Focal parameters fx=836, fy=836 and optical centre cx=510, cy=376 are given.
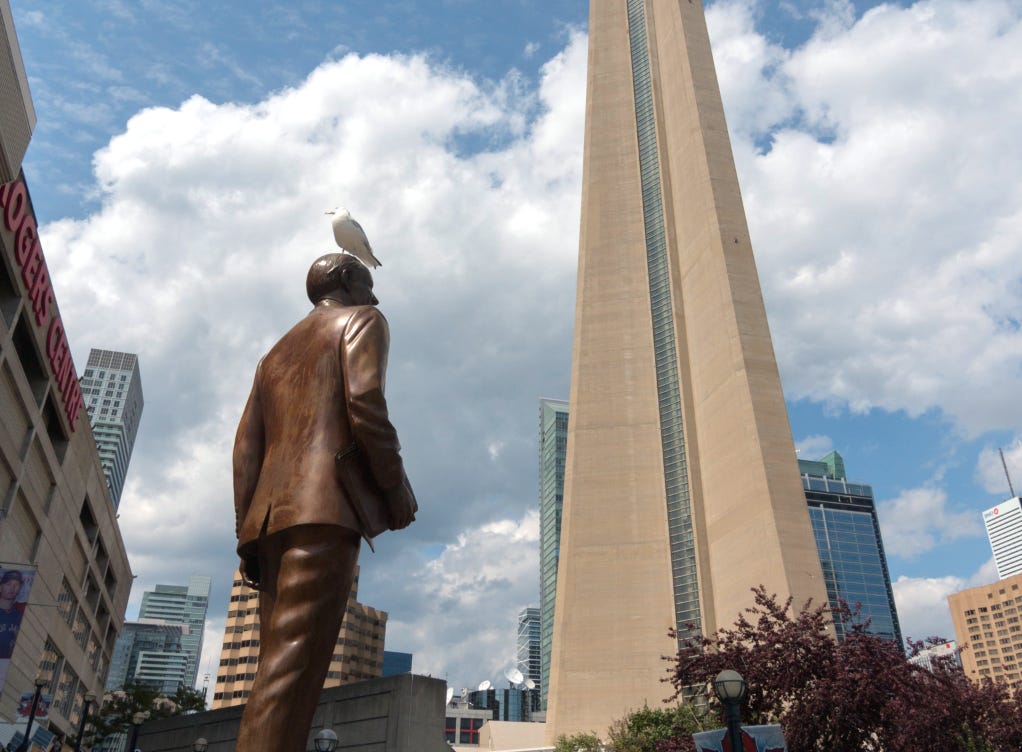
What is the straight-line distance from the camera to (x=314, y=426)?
5336 millimetres

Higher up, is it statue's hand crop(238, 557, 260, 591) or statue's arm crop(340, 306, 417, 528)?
statue's arm crop(340, 306, 417, 528)

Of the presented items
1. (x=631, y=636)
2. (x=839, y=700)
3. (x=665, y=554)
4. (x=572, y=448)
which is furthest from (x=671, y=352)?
(x=839, y=700)

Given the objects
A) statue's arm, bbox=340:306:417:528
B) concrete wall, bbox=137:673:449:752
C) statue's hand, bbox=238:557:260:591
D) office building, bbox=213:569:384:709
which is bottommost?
concrete wall, bbox=137:673:449:752

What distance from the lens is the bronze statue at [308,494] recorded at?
4.75 metres

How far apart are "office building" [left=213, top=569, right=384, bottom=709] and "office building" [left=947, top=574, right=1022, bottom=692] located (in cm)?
11677

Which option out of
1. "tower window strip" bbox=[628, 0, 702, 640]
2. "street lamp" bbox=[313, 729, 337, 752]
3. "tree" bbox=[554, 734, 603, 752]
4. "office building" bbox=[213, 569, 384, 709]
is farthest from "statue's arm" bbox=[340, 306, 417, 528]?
"office building" bbox=[213, 569, 384, 709]

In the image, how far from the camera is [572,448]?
57.8 m

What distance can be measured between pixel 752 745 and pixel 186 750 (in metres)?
8.63

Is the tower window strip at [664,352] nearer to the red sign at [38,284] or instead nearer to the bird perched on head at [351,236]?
the red sign at [38,284]

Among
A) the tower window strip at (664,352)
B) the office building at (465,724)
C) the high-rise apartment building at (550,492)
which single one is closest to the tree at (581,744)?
the tower window strip at (664,352)

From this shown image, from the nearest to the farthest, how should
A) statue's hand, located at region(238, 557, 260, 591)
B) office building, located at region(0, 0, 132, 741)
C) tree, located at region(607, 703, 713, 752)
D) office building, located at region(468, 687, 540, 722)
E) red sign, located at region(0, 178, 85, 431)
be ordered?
→ statue's hand, located at region(238, 557, 260, 591)
red sign, located at region(0, 178, 85, 431)
office building, located at region(0, 0, 132, 741)
tree, located at region(607, 703, 713, 752)
office building, located at region(468, 687, 540, 722)

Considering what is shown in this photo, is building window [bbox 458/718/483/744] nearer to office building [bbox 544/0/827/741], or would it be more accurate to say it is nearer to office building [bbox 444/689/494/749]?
office building [bbox 444/689/494/749]

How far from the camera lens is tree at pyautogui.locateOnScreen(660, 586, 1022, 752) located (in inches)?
762

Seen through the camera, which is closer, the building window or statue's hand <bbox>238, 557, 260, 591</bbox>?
statue's hand <bbox>238, 557, 260, 591</bbox>
